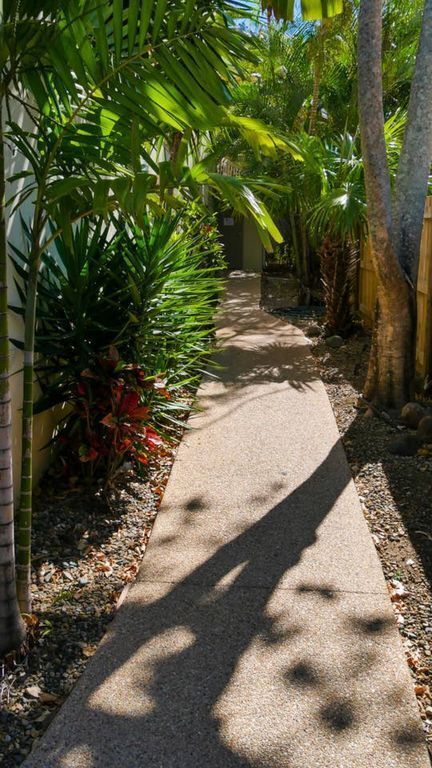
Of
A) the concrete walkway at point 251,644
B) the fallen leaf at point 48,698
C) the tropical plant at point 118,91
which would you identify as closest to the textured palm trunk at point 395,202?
A: the concrete walkway at point 251,644

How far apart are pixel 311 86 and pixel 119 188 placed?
11.4 meters

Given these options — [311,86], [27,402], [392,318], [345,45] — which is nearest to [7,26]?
[27,402]

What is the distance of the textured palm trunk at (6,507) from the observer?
2650 millimetres

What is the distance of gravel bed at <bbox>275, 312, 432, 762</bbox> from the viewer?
10.2 feet

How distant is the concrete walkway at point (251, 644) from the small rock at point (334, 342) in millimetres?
4021

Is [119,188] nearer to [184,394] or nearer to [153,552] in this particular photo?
[153,552]

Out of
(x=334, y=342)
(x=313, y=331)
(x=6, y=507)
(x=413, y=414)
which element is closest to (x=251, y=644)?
(x=6, y=507)

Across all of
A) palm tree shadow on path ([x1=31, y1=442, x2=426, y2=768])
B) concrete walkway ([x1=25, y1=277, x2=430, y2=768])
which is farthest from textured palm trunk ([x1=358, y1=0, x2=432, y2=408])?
palm tree shadow on path ([x1=31, y1=442, x2=426, y2=768])

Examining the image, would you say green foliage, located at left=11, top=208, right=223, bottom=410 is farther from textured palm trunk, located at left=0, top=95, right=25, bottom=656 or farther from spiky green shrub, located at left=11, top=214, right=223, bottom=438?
textured palm trunk, located at left=0, top=95, right=25, bottom=656

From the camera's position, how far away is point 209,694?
271cm

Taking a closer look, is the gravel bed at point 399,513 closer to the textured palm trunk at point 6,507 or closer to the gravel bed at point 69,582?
the gravel bed at point 69,582

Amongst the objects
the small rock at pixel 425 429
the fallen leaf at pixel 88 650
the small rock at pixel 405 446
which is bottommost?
the fallen leaf at pixel 88 650

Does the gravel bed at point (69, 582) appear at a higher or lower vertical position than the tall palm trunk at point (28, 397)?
lower

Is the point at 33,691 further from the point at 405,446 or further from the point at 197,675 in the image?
the point at 405,446
